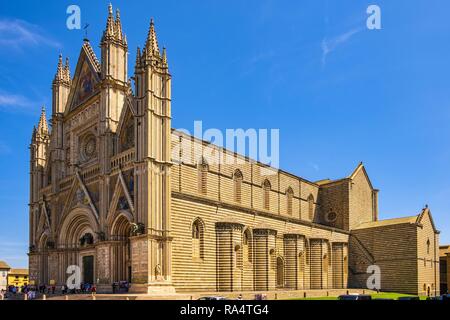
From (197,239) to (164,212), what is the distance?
437 cm

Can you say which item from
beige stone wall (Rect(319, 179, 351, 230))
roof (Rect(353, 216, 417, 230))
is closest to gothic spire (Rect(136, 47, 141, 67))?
beige stone wall (Rect(319, 179, 351, 230))

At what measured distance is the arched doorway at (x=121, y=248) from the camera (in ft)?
119

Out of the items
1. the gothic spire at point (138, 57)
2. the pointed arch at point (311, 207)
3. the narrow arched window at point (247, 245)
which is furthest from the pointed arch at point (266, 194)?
the gothic spire at point (138, 57)

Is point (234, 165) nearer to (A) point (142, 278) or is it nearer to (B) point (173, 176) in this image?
(B) point (173, 176)

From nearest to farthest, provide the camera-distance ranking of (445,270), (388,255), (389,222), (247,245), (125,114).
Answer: (125,114)
(247,245)
(388,255)
(389,222)
(445,270)

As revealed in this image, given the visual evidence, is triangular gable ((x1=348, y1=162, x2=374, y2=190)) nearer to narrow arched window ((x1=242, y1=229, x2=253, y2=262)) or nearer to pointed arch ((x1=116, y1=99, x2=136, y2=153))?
narrow arched window ((x1=242, y1=229, x2=253, y2=262))

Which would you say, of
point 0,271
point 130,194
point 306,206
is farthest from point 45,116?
point 0,271

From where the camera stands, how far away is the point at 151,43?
36.3m

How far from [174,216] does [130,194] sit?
3.70 meters

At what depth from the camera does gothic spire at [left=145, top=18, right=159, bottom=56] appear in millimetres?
35969

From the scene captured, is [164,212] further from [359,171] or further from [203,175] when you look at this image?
[359,171]

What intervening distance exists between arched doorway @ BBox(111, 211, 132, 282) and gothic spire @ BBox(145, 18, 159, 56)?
1227 centimetres

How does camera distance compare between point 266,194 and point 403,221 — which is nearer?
point 266,194

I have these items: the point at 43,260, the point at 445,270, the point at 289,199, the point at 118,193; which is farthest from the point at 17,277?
the point at 445,270
